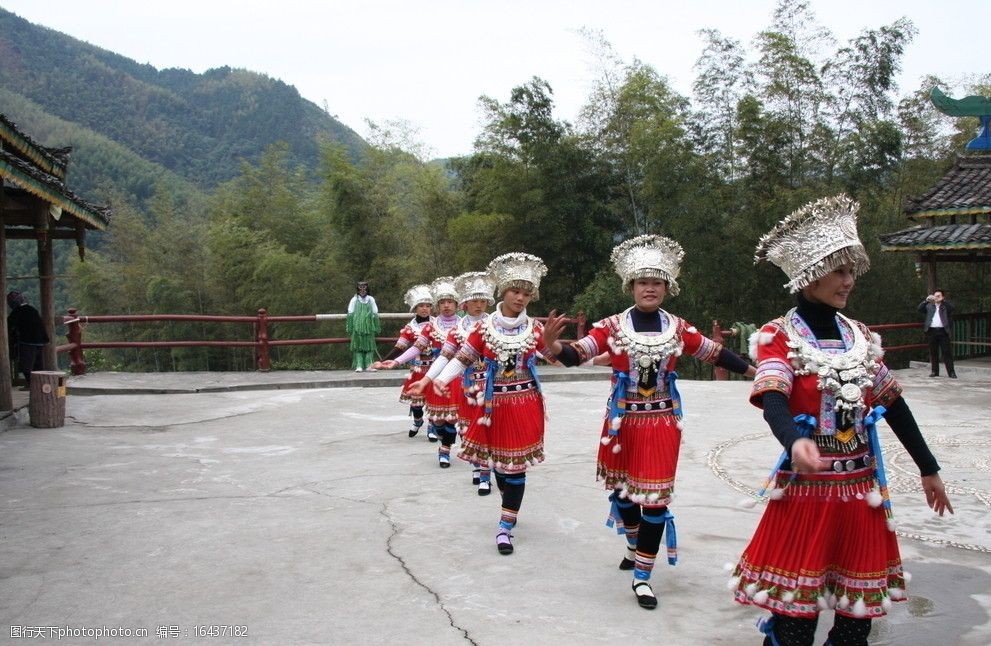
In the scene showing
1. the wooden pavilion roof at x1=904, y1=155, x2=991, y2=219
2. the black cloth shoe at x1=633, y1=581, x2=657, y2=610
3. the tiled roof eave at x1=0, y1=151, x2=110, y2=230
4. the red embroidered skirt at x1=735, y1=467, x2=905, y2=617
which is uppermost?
the wooden pavilion roof at x1=904, y1=155, x2=991, y2=219

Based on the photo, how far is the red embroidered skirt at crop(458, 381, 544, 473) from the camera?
5.66 meters

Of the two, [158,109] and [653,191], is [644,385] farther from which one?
[158,109]

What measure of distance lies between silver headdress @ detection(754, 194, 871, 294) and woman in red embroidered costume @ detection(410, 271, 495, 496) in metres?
2.71

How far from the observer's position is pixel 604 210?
2483 centimetres

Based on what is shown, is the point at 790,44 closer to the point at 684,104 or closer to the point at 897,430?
the point at 684,104

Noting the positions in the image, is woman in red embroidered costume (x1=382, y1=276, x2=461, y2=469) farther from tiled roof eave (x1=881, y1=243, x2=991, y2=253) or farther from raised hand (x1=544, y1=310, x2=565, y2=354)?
tiled roof eave (x1=881, y1=243, x2=991, y2=253)

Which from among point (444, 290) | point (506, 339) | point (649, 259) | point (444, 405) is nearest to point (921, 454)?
point (649, 259)

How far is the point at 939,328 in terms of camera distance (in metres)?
16.3

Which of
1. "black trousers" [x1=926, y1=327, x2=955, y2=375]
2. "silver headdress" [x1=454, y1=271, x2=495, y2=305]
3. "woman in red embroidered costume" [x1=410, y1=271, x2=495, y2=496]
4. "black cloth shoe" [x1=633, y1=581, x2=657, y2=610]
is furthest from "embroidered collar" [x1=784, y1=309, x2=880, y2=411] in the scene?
Answer: "black trousers" [x1=926, y1=327, x2=955, y2=375]

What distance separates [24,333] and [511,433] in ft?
33.1

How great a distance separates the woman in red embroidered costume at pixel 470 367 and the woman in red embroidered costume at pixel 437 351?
0.14 m

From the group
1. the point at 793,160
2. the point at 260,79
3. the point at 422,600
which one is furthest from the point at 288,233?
the point at 260,79

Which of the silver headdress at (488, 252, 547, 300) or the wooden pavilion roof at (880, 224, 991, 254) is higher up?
the wooden pavilion roof at (880, 224, 991, 254)

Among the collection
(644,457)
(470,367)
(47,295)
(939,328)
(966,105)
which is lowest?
(644,457)
